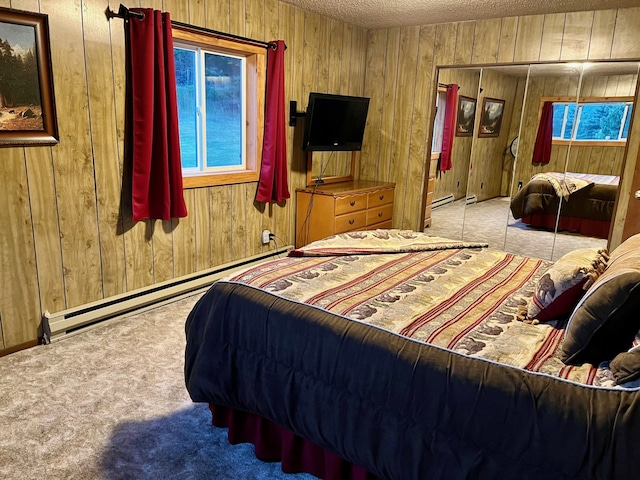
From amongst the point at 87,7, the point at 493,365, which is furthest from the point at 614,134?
the point at 87,7

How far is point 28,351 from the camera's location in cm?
280

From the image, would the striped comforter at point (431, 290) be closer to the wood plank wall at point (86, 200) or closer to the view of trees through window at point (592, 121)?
the wood plank wall at point (86, 200)

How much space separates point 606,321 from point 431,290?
0.71 metres

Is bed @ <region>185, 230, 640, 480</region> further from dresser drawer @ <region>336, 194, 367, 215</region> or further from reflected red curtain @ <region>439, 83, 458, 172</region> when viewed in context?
reflected red curtain @ <region>439, 83, 458, 172</region>

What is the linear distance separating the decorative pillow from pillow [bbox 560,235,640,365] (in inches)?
7.9

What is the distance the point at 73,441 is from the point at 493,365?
1.83 meters

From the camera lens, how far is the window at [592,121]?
3953 millimetres

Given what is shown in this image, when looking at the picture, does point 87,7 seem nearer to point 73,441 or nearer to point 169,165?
point 169,165

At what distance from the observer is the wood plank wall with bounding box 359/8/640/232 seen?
153 inches

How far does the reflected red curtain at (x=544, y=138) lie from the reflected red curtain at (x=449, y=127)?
0.85 meters

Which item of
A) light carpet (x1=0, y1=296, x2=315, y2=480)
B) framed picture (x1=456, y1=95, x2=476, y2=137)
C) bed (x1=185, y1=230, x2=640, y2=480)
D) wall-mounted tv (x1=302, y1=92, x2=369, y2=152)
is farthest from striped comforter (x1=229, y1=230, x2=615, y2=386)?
framed picture (x1=456, y1=95, x2=476, y2=137)

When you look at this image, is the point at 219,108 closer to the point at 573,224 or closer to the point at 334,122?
the point at 334,122

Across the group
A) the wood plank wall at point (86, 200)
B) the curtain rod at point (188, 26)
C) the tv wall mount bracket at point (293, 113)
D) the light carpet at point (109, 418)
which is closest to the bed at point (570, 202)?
the tv wall mount bracket at point (293, 113)

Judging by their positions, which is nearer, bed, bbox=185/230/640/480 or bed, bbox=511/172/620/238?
bed, bbox=185/230/640/480
